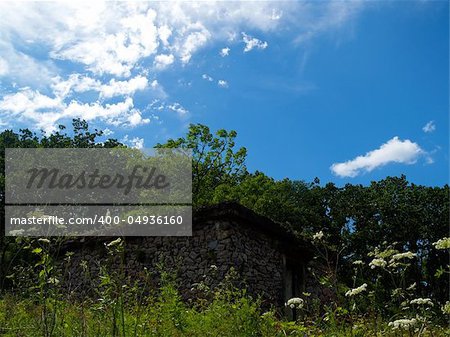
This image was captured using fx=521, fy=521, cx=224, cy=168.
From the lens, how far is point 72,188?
33.2m

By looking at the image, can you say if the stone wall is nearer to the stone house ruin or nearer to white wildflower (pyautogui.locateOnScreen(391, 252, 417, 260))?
the stone house ruin

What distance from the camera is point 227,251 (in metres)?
13.0

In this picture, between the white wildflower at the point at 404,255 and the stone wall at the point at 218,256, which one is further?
the stone wall at the point at 218,256

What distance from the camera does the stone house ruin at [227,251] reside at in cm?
1309

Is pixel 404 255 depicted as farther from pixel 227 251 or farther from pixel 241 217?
pixel 241 217

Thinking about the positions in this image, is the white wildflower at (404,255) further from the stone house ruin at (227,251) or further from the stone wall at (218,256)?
the stone wall at (218,256)

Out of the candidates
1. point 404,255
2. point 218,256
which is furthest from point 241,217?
point 404,255

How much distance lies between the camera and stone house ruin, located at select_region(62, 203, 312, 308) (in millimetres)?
13086

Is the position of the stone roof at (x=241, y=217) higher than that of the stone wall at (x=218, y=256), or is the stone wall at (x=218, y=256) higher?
the stone roof at (x=241, y=217)

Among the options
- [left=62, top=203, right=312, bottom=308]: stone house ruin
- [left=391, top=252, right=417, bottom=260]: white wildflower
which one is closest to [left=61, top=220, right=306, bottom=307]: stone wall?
[left=62, top=203, right=312, bottom=308]: stone house ruin

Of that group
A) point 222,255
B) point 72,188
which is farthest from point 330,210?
point 222,255

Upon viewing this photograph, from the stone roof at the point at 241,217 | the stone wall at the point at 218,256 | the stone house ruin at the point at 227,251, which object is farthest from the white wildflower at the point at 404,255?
the stone roof at the point at 241,217

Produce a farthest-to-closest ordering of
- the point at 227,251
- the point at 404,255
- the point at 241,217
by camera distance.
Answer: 1. the point at 241,217
2. the point at 227,251
3. the point at 404,255

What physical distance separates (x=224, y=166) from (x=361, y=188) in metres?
9.60
